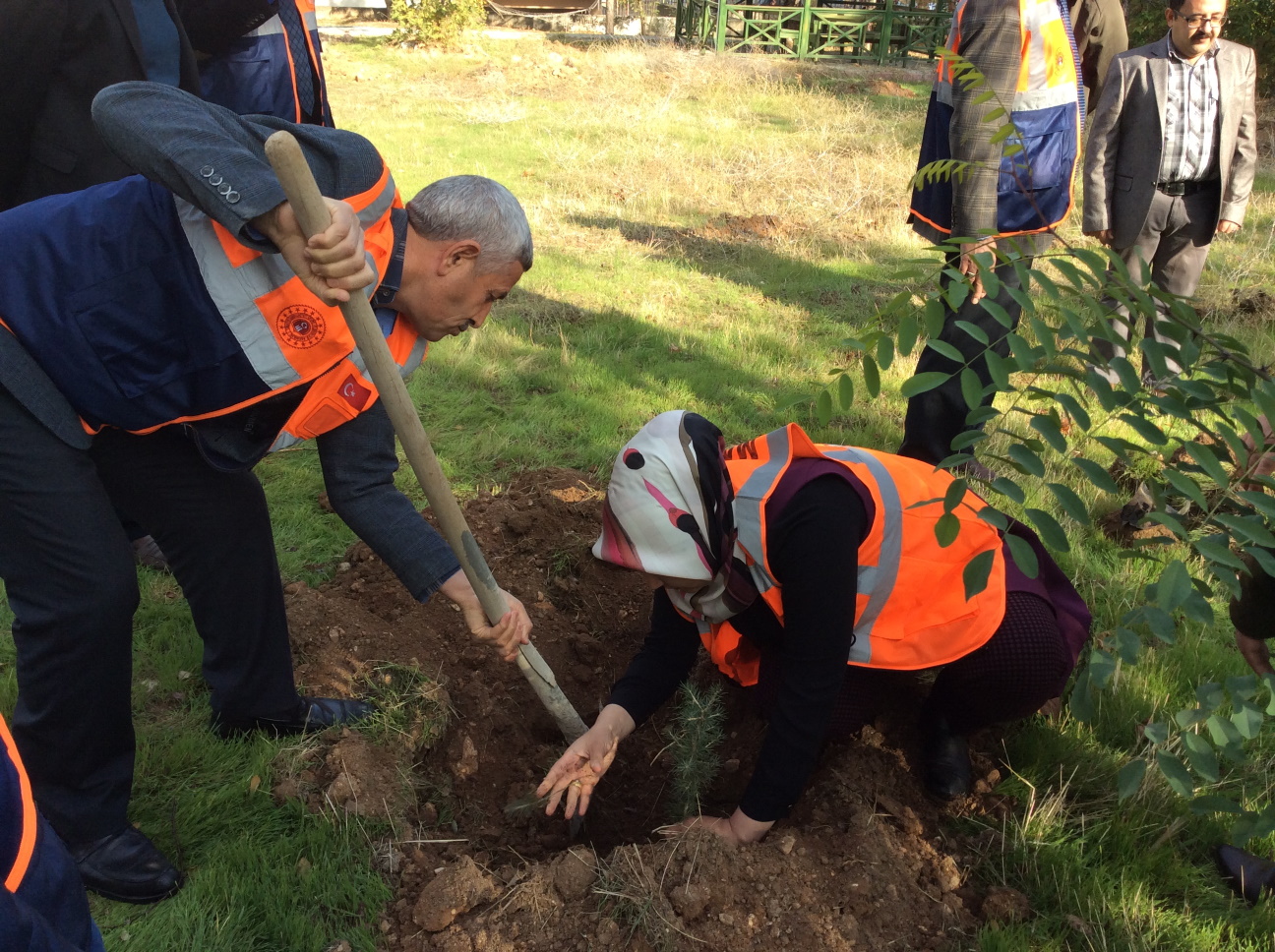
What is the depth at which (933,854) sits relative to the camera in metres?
2.55

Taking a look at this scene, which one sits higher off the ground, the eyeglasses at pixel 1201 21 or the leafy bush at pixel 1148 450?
the eyeglasses at pixel 1201 21

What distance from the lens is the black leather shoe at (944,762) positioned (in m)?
2.72

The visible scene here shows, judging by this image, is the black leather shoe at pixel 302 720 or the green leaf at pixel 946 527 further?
the black leather shoe at pixel 302 720

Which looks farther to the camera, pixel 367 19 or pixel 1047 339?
pixel 367 19

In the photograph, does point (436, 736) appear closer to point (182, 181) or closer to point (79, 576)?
point (79, 576)

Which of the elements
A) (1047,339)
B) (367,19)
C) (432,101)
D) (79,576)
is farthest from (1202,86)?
(367,19)

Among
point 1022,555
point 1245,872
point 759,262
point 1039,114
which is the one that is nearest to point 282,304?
point 1022,555

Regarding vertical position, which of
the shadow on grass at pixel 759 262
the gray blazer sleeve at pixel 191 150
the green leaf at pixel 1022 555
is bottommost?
the shadow on grass at pixel 759 262

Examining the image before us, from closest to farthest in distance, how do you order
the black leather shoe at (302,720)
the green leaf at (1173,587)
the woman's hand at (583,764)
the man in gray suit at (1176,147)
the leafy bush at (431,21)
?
1. the green leaf at (1173,587)
2. the woman's hand at (583,764)
3. the black leather shoe at (302,720)
4. the man in gray suit at (1176,147)
5. the leafy bush at (431,21)

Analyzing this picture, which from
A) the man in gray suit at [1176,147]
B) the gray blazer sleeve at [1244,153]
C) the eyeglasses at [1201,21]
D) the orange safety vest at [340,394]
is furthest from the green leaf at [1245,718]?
the eyeglasses at [1201,21]

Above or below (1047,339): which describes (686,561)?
below

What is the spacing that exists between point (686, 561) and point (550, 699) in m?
0.78

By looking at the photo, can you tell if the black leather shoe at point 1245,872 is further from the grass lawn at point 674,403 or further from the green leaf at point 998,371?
the green leaf at point 998,371

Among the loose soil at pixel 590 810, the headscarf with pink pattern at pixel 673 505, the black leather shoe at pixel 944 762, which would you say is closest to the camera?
the headscarf with pink pattern at pixel 673 505
